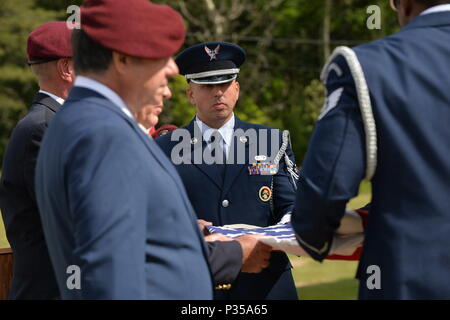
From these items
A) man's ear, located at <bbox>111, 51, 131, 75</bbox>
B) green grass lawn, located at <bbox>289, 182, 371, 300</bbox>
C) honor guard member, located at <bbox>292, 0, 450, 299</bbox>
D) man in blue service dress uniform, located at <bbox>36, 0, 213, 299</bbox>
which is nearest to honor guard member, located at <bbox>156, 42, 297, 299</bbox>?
honor guard member, located at <bbox>292, 0, 450, 299</bbox>

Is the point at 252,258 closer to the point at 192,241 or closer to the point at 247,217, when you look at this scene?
the point at 192,241

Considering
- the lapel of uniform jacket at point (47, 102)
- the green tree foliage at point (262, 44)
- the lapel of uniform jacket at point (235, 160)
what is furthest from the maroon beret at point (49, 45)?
the green tree foliage at point (262, 44)

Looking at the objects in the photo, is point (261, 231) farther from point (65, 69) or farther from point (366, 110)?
point (65, 69)

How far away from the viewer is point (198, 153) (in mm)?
4027

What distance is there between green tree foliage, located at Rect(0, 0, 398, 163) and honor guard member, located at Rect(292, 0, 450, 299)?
27.3m

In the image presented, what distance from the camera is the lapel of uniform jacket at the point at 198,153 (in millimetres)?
3942

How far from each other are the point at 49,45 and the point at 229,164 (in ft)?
3.73

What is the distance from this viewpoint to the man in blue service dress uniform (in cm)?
199

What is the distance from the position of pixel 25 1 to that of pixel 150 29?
3337cm

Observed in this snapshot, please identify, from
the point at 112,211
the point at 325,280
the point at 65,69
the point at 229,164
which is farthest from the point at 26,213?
the point at 325,280

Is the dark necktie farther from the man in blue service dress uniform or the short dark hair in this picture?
the short dark hair

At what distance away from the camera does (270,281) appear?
3.69m
